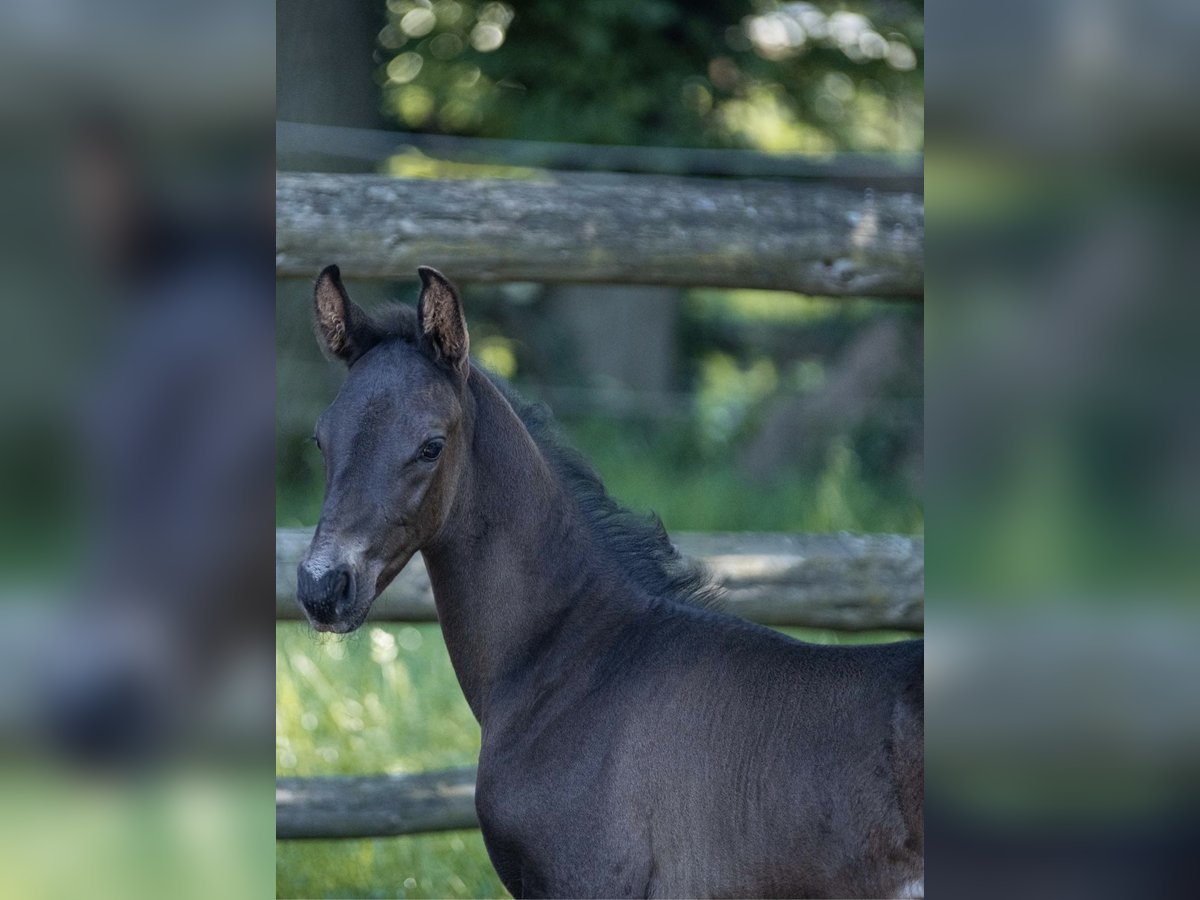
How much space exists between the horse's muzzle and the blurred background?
45cm

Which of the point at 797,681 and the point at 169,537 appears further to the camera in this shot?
the point at 797,681

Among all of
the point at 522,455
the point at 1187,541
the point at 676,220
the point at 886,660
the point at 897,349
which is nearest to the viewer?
the point at 1187,541

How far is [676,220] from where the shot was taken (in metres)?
2.73

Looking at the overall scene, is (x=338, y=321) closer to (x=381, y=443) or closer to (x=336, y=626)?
(x=381, y=443)

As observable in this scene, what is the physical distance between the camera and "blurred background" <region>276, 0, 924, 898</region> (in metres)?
2.89

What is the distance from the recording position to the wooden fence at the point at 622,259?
2.65 metres

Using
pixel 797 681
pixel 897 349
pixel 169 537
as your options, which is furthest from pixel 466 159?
pixel 169 537

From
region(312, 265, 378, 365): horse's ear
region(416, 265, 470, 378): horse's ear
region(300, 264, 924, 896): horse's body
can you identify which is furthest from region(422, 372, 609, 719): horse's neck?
region(312, 265, 378, 365): horse's ear

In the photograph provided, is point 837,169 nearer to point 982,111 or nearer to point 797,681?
point 797,681

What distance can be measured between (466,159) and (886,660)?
369 cm

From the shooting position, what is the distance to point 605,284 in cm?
280

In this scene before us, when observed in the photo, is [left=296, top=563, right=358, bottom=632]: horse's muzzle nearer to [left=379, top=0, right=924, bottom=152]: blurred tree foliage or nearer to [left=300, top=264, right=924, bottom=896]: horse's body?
[left=300, top=264, right=924, bottom=896]: horse's body

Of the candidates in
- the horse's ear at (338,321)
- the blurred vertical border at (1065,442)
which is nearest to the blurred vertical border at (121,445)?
the blurred vertical border at (1065,442)

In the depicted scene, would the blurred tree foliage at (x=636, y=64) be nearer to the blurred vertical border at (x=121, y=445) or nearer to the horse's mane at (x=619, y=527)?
the horse's mane at (x=619, y=527)
